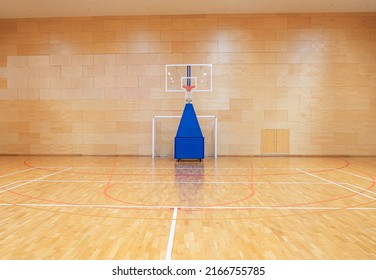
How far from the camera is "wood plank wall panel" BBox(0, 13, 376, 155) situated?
12.6 meters

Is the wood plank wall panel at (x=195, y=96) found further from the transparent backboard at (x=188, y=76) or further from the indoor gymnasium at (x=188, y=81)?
the transparent backboard at (x=188, y=76)

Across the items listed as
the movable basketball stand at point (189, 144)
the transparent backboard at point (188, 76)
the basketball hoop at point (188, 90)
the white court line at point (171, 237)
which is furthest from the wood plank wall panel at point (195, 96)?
the white court line at point (171, 237)

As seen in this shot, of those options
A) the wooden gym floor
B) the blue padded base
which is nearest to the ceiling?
the blue padded base

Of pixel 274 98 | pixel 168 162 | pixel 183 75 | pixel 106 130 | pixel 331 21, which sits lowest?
pixel 168 162

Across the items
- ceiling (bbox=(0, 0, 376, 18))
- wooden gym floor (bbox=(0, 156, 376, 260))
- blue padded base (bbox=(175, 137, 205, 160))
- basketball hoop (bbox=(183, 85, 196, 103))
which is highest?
ceiling (bbox=(0, 0, 376, 18))

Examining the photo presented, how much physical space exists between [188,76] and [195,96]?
74 cm

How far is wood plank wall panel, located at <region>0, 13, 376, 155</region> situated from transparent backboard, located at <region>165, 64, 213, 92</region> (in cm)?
25

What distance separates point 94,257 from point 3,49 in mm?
12312

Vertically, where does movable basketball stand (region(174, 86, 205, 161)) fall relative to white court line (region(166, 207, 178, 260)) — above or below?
above

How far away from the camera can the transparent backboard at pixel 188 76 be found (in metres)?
12.7

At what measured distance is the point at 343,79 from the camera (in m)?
12.6

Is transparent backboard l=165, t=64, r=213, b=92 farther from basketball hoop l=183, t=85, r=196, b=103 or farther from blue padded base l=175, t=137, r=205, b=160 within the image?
blue padded base l=175, t=137, r=205, b=160

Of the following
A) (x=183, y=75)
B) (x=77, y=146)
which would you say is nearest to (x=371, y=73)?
(x=183, y=75)

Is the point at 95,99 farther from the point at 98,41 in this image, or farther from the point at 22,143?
the point at 22,143
